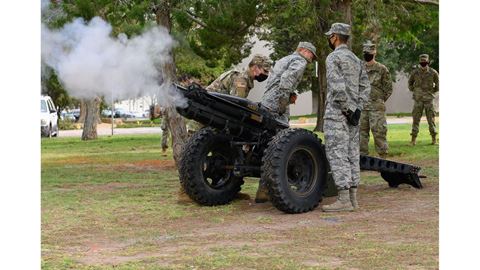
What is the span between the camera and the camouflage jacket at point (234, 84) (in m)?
10.4

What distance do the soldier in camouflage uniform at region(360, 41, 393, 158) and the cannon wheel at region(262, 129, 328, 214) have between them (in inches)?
197

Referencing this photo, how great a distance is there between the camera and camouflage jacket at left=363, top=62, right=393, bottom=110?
14.7 meters

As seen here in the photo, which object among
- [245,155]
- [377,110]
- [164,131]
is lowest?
[245,155]

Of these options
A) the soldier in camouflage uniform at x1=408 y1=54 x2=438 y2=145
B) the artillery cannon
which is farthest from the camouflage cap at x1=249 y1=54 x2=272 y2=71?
the soldier in camouflage uniform at x1=408 y1=54 x2=438 y2=145

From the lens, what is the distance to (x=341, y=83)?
9445 mm

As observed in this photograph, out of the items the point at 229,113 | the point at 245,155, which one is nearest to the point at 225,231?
the point at 229,113

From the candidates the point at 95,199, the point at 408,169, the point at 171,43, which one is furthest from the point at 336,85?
the point at 171,43

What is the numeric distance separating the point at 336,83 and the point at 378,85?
5.44 m

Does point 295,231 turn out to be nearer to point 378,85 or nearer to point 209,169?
point 209,169

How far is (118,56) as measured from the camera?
10.1 metres

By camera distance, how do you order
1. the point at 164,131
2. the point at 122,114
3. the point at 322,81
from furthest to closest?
the point at 122,114
the point at 322,81
the point at 164,131

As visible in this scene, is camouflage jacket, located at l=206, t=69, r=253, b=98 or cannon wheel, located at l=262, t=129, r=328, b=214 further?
camouflage jacket, located at l=206, t=69, r=253, b=98

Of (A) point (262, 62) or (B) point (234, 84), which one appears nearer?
(A) point (262, 62)

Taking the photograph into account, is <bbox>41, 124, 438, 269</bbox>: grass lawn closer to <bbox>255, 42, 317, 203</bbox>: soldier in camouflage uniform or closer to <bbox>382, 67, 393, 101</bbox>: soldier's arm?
<bbox>255, 42, 317, 203</bbox>: soldier in camouflage uniform
